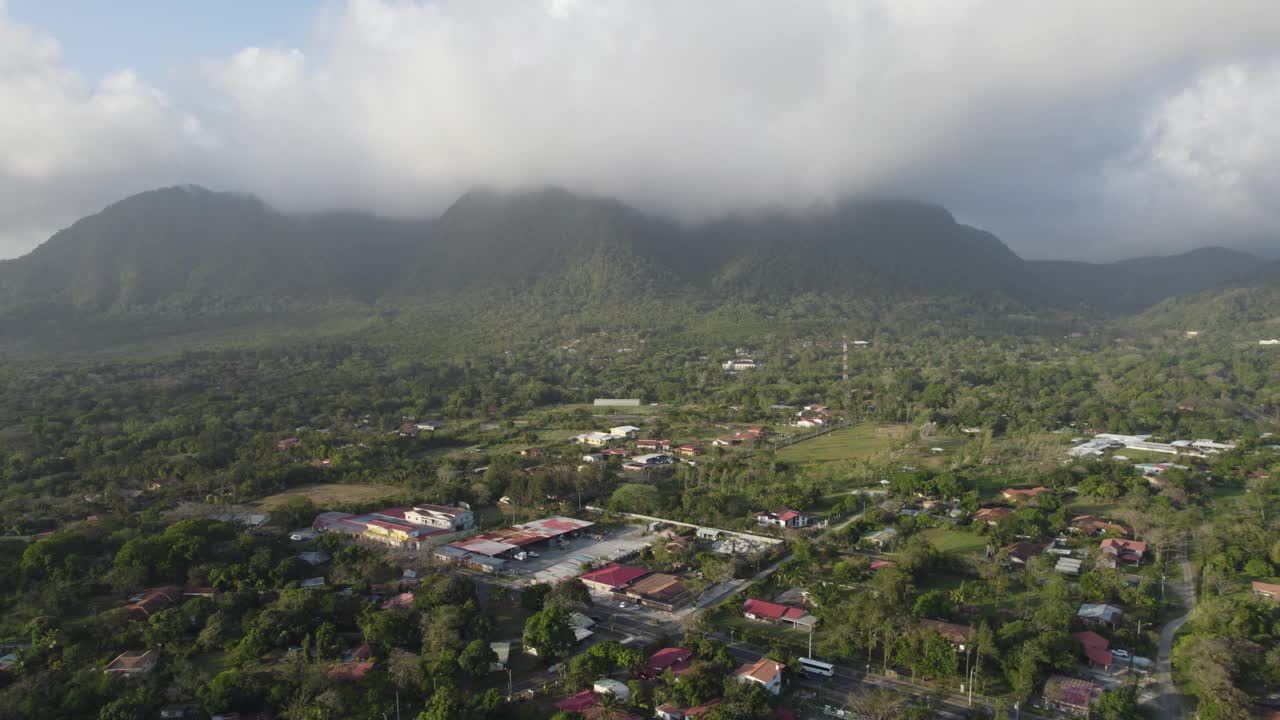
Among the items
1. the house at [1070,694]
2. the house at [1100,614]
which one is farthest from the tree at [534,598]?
the house at [1100,614]

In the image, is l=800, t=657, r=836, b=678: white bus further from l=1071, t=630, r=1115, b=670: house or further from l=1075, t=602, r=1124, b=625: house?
l=1075, t=602, r=1124, b=625: house

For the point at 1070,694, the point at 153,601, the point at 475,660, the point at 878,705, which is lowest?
the point at 1070,694

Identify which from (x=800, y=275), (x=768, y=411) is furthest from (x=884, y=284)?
(x=768, y=411)

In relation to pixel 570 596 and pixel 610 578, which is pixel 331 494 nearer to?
pixel 610 578

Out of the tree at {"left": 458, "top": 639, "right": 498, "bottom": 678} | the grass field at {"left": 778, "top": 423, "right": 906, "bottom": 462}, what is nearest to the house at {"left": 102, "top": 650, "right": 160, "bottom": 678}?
the tree at {"left": 458, "top": 639, "right": 498, "bottom": 678}

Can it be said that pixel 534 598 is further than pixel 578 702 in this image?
Yes

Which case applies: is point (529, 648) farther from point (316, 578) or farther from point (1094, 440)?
point (1094, 440)

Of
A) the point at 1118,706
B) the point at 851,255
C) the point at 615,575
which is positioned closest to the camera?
the point at 1118,706

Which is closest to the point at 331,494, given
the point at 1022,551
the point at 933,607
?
the point at 933,607

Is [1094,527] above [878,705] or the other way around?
the other way around
